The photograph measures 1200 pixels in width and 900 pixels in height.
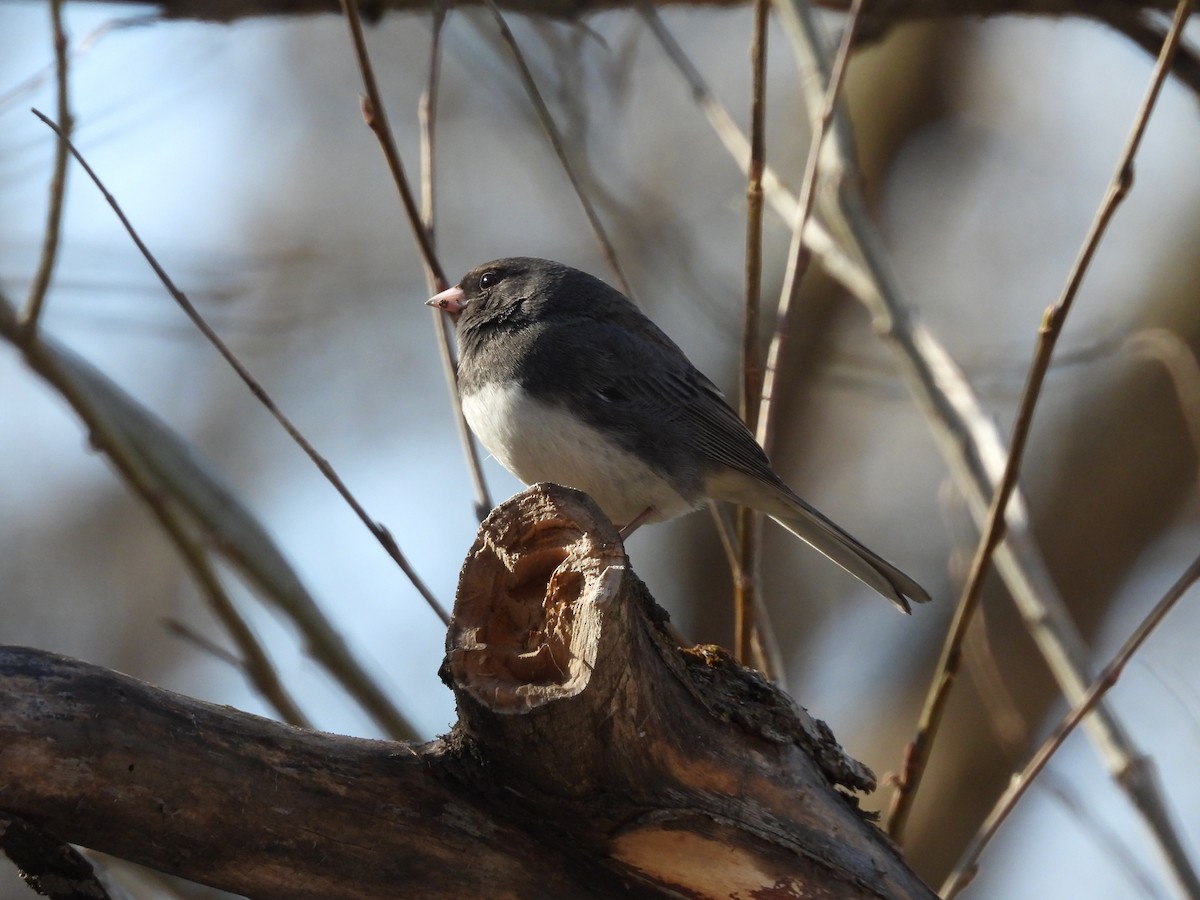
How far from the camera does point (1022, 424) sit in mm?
2115

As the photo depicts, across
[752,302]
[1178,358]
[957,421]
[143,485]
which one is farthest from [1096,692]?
[1178,358]

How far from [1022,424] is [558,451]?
1.15 meters

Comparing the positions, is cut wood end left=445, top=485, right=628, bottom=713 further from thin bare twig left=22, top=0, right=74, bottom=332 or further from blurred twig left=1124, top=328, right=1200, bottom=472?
blurred twig left=1124, top=328, right=1200, bottom=472

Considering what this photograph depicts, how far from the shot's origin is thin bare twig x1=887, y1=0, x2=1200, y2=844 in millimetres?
2014

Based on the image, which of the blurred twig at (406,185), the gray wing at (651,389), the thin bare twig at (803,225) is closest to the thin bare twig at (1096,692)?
the thin bare twig at (803,225)

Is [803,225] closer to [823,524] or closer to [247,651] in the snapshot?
[823,524]

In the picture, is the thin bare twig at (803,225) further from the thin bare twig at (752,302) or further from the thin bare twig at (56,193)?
the thin bare twig at (56,193)

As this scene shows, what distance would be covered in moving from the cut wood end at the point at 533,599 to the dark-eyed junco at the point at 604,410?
2.89 ft

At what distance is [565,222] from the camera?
6.75 m

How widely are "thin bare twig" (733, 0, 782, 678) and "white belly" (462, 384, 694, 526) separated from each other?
489mm

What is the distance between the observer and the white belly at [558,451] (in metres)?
2.89

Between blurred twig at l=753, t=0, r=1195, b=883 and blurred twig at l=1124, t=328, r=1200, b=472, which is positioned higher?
blurred twig at l=1124, t=328, r=1200, b=472

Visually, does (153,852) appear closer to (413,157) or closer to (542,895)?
(542,895)

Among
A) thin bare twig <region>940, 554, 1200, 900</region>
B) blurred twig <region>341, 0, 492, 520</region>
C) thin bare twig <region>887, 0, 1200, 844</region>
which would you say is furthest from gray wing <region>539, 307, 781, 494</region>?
thin bare twig <region>940, 554, 1200, 900</region>
